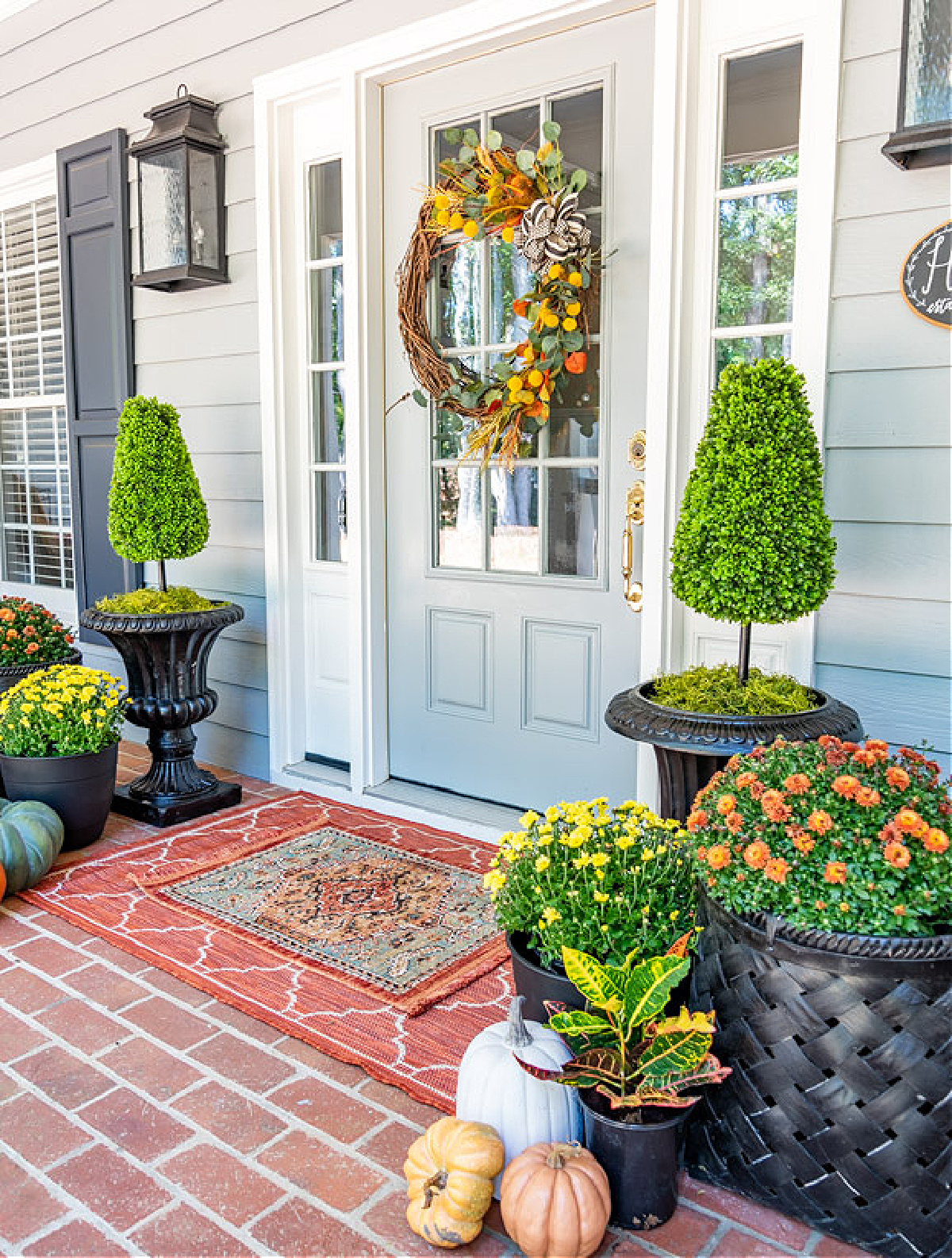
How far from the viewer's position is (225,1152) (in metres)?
1.82

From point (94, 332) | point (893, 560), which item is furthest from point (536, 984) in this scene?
point (94, 332)

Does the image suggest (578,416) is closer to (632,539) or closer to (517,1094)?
(632,539)

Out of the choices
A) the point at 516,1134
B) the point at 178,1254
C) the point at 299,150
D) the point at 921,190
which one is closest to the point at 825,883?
the point at 516,1134

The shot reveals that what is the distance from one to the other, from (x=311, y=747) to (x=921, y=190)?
278cm

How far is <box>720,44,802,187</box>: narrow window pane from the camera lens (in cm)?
255

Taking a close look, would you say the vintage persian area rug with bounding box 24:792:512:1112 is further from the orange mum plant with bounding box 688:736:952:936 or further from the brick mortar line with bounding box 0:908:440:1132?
the orange mum plant with bounding box 688:736:952:936

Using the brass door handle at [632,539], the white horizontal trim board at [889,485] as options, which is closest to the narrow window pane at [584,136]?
the brass door handle at [632,539]

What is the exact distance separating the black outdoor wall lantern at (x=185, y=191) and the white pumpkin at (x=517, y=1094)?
10.0ft

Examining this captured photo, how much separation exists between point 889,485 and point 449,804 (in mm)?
1783

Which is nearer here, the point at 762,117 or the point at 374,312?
the point at 762,117

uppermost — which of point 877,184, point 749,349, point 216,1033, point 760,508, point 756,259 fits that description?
point 877,184

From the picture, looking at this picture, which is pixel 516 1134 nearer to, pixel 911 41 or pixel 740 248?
pixel 740 248

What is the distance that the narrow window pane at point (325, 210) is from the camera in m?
3.62

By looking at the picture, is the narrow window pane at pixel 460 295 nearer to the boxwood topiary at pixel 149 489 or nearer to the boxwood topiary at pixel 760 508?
the boxwood topiary at pixel 149 489
